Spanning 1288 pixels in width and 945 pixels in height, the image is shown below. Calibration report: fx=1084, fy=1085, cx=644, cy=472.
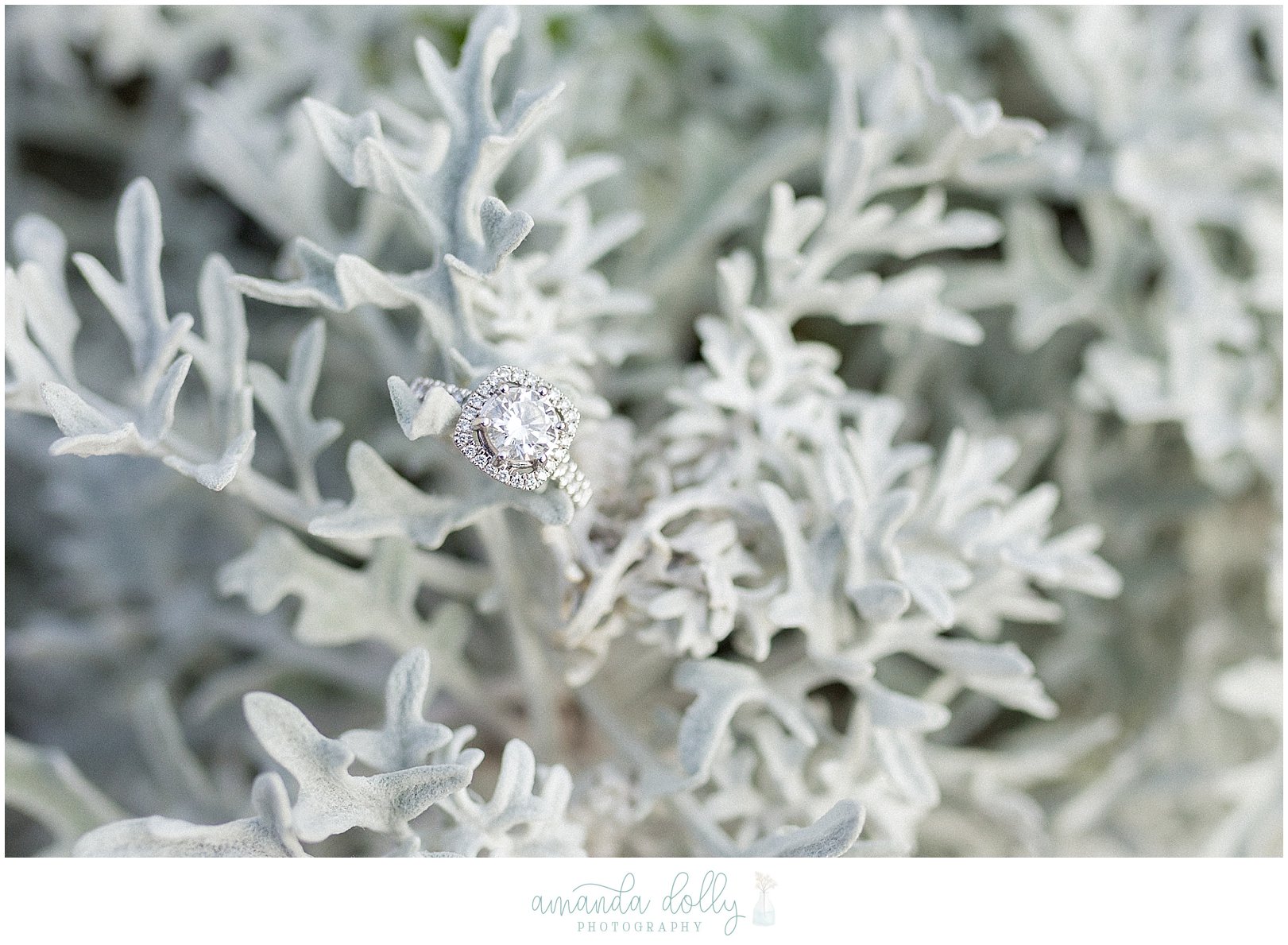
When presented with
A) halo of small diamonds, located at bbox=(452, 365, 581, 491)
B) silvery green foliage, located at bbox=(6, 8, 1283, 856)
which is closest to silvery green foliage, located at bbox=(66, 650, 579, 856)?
silvery green foliage, located at bbox=(6, 8, 1283, 856)
